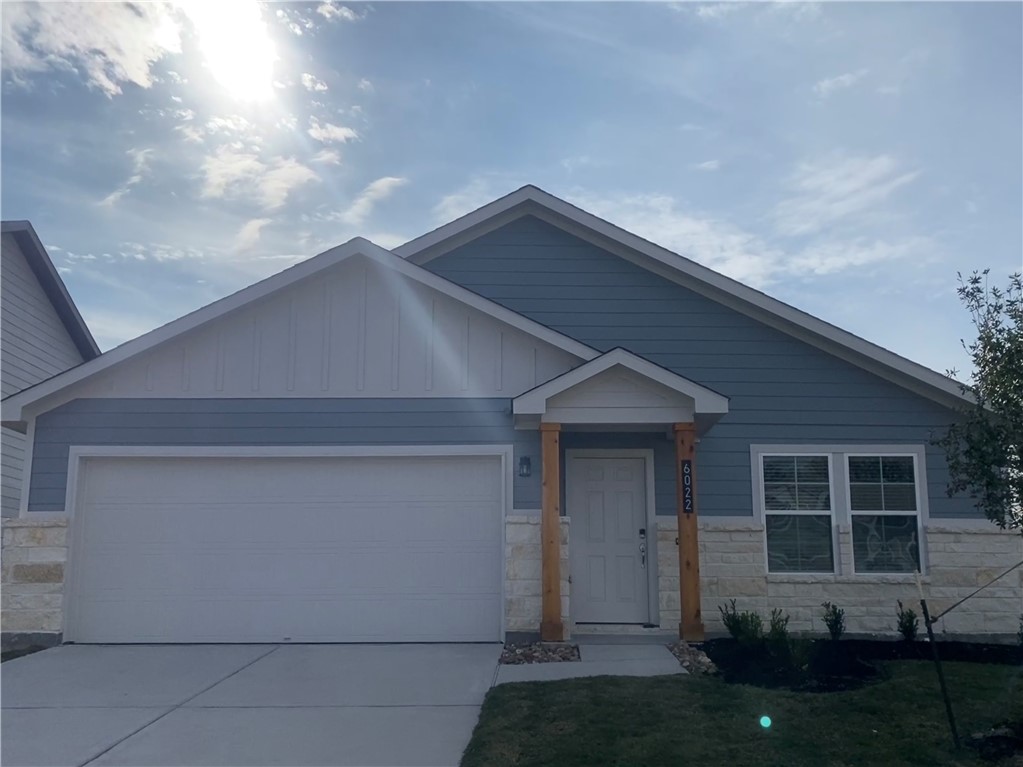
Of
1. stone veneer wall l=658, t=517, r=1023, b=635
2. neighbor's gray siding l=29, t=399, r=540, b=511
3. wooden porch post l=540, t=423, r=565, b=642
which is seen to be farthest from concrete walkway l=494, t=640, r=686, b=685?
neighbor's gray siding l=29, t=399, r=540, b=511

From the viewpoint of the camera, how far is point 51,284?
17.3 metres

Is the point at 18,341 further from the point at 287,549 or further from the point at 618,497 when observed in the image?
the point at 618,497

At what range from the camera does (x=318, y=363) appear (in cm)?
1134

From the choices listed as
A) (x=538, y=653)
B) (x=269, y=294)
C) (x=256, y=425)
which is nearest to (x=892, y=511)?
(x=538, y=653)

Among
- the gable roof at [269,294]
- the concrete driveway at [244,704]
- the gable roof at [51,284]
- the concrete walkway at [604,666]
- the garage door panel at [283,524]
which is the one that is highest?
the gable roof at [51,284]

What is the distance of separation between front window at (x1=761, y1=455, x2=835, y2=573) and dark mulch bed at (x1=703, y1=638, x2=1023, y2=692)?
148 centimetres

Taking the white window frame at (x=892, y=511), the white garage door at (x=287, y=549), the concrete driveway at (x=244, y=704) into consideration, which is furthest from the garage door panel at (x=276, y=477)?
the white window frame at (x=892, y=511)

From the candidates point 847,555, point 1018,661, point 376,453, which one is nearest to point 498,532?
point 376,453

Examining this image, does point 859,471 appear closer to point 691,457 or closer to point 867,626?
point 867,626

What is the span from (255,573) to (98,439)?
8.18ft

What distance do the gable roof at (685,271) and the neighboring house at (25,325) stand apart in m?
7.46

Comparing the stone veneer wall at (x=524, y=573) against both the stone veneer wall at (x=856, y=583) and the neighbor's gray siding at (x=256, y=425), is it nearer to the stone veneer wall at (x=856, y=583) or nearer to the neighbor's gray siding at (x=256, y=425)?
the neighbor's gray siding at (x=256, y=425)

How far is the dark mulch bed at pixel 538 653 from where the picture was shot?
961 cm

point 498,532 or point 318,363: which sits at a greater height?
point 318,363
